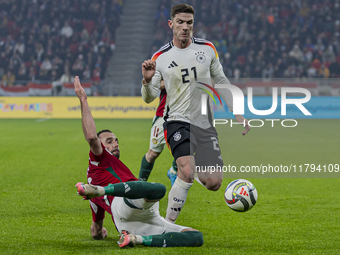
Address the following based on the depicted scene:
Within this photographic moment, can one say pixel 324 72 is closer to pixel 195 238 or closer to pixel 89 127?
pixel 195 238

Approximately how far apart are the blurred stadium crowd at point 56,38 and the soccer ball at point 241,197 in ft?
64.4

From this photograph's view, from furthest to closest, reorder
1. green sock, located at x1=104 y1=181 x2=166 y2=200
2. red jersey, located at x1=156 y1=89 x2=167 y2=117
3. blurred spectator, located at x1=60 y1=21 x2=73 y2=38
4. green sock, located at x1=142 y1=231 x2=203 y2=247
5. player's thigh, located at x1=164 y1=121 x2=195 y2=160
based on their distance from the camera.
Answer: blurred spectator, located at x1=60 y1=21 x2=73 y2=38, red jersey, located at x1=156 y1=89 x2=167 y2=117, player's thigh, located at x1=164 y1=121 x2=195 y2=160, green sock, located at x1=142 y1=231 x2=203 y2=247, green sock, located at x1=104 y1=181 x2=166 y2=200

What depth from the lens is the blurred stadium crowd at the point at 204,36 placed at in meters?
24.5

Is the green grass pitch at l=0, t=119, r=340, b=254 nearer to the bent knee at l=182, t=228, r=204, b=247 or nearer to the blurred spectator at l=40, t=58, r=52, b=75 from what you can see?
the bent knee at l=182, t=228, r=204, b=247

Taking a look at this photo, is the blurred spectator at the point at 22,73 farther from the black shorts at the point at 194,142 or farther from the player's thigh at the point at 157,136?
the black shorts at the point at 194,142

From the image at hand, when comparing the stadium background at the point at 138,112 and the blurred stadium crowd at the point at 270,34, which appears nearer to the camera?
the stadium background at the point at 138,112

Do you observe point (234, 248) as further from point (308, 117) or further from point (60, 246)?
point (308, 117)

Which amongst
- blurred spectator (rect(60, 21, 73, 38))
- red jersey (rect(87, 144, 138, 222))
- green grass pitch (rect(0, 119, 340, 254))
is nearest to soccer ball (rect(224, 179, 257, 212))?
green grass pitch (rect(0, 119, 340, 254))

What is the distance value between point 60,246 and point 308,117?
17.1 meters

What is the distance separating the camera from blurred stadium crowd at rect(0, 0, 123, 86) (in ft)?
83.5

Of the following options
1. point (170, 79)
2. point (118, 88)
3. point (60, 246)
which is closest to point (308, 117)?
point (118, 88)

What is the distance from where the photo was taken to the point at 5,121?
63.8 ft

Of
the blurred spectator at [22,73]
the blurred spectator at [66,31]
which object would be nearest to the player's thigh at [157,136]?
the blurred spectator at [22,73]

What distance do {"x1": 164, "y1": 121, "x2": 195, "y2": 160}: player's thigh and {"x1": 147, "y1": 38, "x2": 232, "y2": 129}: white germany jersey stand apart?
0.08 meters
